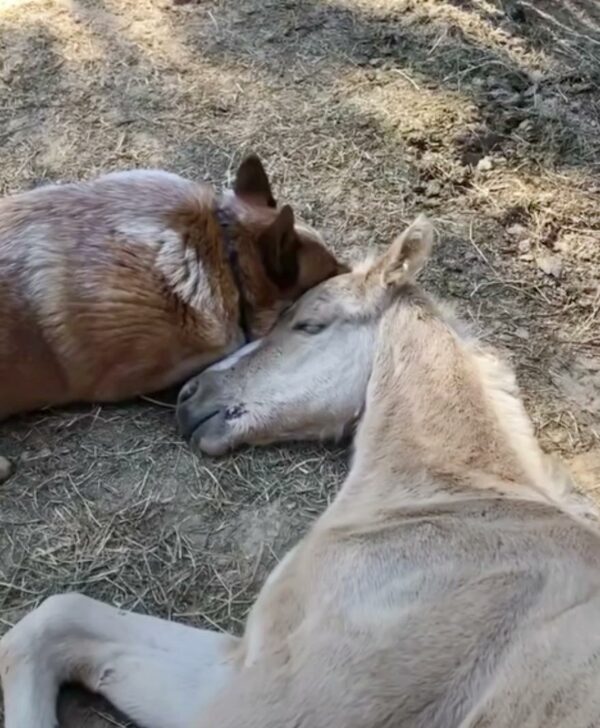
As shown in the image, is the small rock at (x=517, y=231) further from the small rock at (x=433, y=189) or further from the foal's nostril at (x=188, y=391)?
the foal's nostril at (x=188, y=391)

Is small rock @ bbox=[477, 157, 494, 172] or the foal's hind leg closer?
the foal's hind leg

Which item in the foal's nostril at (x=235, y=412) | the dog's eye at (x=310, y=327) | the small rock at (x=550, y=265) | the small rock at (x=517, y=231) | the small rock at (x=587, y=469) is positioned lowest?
the foal's nostril at (x=235, y=412)

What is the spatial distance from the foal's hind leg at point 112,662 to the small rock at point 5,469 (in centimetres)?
69

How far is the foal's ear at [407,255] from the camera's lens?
370 cm

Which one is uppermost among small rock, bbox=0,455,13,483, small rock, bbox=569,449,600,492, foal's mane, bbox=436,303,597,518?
foal's mane, bbox=436,303,597,518

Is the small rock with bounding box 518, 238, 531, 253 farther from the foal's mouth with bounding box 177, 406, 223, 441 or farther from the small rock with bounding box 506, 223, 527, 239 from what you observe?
the foal's mouth with bounding box 177, 406, 223, 441

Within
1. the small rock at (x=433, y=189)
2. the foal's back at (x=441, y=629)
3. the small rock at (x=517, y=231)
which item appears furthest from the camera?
the small rock at (x=433, y=189)

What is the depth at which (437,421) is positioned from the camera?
11.0 ft

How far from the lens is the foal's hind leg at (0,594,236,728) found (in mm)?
3049

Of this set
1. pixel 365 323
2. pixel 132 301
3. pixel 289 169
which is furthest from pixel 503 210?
pixel 132 301

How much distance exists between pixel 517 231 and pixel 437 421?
2.01m

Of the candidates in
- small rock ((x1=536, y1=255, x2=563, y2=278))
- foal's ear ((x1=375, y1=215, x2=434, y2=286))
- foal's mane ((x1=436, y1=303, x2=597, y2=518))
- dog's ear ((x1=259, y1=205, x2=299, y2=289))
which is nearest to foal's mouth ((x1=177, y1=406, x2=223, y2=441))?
dog's ear ((x1=259, y1=205, x2=299, y2=289))

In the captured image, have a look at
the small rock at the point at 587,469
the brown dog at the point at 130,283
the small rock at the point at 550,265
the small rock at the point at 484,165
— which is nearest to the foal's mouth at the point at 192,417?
the brown dog at the point at 130,283

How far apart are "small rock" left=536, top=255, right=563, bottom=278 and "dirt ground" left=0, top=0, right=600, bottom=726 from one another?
0.06ft
